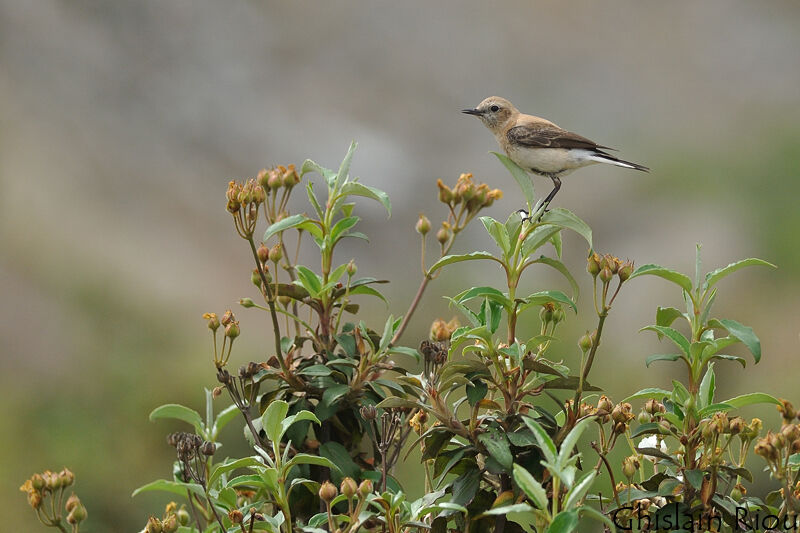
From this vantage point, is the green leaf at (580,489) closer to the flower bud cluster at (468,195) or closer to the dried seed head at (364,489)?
the dried seed head at (364,489)

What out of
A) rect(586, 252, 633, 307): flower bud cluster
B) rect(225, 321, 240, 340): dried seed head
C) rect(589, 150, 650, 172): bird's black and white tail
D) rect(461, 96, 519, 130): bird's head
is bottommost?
rect(225, 321, 240, 340): dried seed head

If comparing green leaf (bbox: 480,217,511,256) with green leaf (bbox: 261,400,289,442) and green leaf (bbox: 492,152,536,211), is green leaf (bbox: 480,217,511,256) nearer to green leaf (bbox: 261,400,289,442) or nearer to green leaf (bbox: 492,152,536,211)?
green leaf (bbox: 492,152,536,211)

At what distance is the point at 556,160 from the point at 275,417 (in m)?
0.80

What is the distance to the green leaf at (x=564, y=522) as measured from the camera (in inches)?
28.1

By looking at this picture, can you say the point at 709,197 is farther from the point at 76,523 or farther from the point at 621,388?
the point at 76,523

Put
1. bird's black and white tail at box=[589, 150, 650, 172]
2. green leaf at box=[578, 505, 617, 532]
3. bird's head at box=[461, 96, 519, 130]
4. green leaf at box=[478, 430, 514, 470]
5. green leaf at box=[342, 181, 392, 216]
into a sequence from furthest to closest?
1. bird's head at box=[461, 96, 519, 130]
2. bird's black and white tail at box=[589, 150, 650, 172]
3. green leaf at box=[342, 181, 392, 216]
4. green leaf at box=[478, 430, 514, 470]
5. green leaf at box=[578, 505, 617, 532]

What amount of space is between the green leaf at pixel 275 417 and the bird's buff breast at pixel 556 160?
2.55 ft

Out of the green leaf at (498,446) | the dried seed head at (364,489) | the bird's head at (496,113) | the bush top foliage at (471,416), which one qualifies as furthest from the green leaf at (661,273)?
the bird's head at (496,113)

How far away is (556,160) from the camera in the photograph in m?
1.50

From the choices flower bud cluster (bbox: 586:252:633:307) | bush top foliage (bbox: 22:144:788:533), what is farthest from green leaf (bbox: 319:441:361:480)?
flower bud cluster (bbox: 586:252:633:307)

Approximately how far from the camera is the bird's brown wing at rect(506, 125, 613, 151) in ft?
4.98

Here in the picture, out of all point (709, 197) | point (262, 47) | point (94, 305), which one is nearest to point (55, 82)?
point (262, 47)

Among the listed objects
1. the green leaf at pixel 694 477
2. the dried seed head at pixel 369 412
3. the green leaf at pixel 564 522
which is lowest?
the green leaf at pixel 694 477

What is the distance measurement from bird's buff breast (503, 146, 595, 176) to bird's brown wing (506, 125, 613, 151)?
0.01m
